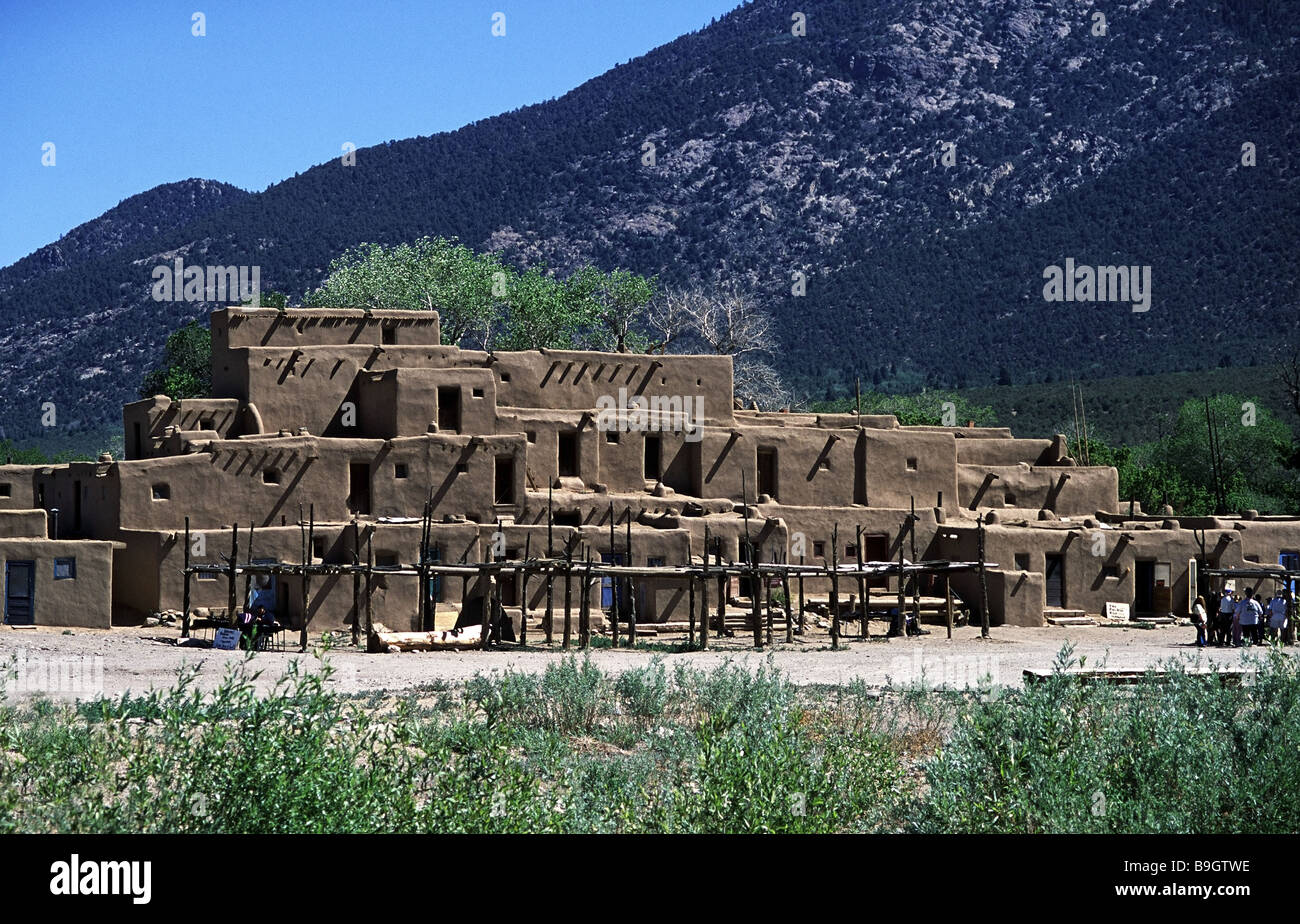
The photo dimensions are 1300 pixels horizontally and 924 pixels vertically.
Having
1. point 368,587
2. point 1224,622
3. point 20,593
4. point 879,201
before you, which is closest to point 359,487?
point 368,587

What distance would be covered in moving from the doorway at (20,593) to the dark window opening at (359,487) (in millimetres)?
6971

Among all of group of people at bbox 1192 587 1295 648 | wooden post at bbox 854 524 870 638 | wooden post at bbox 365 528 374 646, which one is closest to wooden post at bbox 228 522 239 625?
wooden post at bbox 365 528 374 646

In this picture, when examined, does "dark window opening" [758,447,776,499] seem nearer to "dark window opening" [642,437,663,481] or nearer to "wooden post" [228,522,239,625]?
"dark window opening" [642,437,663,481]

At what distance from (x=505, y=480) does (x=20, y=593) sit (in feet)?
35.0

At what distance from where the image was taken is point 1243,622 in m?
29.3

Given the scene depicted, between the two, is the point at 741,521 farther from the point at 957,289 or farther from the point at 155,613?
the point at 957,289

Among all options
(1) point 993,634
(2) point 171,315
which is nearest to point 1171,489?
(1) point 993,634

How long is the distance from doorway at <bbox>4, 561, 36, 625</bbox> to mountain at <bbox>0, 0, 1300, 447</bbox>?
71.3 metres

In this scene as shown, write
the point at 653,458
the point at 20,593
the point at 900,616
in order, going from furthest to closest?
the point at 653,458 → the point at 900,616 → the point at 20,593

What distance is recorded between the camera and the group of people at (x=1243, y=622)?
1154 inches

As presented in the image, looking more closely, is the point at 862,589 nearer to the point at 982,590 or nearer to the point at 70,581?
the point at 982,590

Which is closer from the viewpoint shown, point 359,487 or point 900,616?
point 900,616
